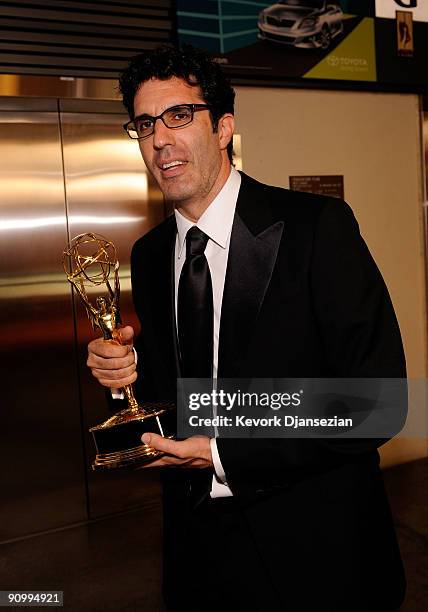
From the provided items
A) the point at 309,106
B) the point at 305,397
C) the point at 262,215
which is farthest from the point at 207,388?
the point at 309,106

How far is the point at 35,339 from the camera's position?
11.3 feet

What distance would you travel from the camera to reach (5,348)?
11.1 feet

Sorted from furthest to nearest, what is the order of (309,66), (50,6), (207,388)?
(309,66), (50,6), (207,388)

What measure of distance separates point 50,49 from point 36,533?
2694 millimetres

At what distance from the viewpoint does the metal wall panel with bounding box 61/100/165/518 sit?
3.48 metres

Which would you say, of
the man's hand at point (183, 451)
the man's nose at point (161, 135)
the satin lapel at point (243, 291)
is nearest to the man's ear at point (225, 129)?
the man's nose at point (161, 135)

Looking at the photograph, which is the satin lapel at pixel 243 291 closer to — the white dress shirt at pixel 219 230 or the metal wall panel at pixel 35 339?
the white dress shirt at pixel 219 230

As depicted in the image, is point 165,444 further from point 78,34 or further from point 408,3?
point 408,3

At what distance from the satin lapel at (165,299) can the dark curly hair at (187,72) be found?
326mm

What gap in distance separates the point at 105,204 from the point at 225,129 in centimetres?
217

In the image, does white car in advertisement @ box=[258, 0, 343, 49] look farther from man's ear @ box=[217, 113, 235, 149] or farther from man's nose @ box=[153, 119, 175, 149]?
man's nose @ box=[153, 119, 175, 149]

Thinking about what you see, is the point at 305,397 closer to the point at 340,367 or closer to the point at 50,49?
the point at 340,367

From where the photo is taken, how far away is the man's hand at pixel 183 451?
1.16 metres

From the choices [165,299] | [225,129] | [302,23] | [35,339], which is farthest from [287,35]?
[165,299]
